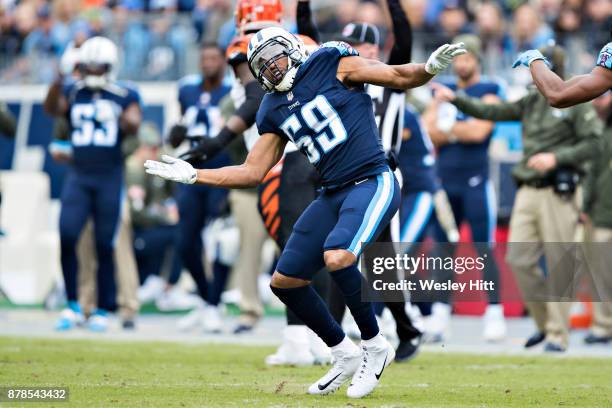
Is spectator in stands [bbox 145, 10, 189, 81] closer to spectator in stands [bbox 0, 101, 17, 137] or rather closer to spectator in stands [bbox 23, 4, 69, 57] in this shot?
spectator in stands [bbox 23, 4, 69, 57]

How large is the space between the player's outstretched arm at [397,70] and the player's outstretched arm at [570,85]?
1.77 ft

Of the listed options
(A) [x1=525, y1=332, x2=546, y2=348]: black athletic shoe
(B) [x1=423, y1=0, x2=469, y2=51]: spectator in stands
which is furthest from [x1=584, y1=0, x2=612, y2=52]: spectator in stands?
(A) [x1=525, y1=332, x2=546, y2=348]: black athletic shoe

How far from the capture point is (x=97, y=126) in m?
11.7

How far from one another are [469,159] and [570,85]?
4.68 metres

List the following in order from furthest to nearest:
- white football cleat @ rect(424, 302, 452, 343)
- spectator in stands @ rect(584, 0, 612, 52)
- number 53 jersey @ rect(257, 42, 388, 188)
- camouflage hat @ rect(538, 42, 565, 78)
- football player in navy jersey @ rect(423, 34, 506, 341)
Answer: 1. spectator in stands @ rect(584, 0, 612, 52)
2. football player in navy jersey @ rect(423, 34, 506, 341)
3. white football cleat @ rect(424, 302, 452, 343)
4. camouflage hat @ rect(538, 42, 565, 78)
5. number 53 jersey @ rect(257, 42, 388, 188)

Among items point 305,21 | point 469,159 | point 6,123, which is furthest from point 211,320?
point 305,21

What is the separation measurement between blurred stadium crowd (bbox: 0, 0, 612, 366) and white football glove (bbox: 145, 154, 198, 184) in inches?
76.0

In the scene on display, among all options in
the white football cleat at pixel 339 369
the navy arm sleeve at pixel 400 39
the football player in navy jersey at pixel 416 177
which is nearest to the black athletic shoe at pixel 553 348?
the football player in navy jersey at pixel 416 177

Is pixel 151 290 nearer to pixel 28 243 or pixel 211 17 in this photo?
pixel 28 243

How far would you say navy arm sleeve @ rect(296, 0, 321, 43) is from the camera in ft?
29.2

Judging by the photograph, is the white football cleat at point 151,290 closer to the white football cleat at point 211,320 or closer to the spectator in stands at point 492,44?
the white football cleat at point 211,320

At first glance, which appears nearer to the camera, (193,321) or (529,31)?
(193,321)

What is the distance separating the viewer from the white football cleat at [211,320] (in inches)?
463

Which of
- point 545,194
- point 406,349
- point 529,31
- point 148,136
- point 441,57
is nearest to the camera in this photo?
point 441,57
